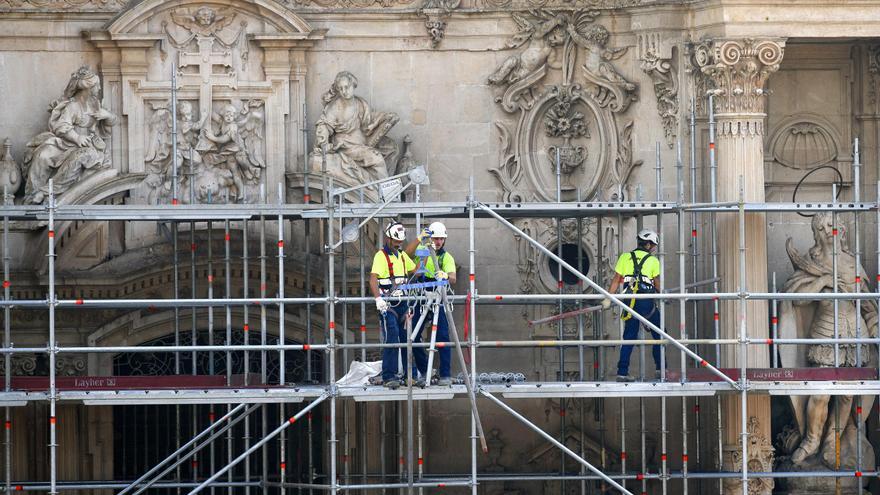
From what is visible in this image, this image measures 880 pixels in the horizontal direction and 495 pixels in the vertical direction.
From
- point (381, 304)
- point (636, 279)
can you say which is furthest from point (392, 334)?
point (636, 279)

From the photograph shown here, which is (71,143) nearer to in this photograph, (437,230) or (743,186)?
(437,230)

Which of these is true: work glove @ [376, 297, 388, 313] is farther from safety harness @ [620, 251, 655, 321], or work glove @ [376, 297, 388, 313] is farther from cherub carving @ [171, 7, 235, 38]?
cherub carving @ [171, 7, 235, 38]

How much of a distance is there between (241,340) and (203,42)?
10.7 feet

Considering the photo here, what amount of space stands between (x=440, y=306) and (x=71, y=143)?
4807 millimetres

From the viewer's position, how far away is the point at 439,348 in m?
29.7

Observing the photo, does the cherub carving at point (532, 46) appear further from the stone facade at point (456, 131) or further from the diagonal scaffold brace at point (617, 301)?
the diagonal scaffold brace at point (617, 301)

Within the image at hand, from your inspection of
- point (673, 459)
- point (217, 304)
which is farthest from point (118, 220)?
point (673, 459)

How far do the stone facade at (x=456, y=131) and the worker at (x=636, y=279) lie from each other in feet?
2.42

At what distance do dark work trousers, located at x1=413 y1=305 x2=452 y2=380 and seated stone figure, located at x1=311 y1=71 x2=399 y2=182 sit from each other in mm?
2566

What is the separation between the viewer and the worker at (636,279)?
100ft

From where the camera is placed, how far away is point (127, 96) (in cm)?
3194

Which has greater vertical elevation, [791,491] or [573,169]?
[573,169]

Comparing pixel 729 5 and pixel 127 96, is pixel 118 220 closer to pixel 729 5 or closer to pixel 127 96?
pixel 127 96

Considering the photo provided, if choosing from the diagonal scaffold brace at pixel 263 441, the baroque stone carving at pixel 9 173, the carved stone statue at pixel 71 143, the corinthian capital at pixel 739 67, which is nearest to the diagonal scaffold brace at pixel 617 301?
the diagonal scaffold brace at pixel 263 441
